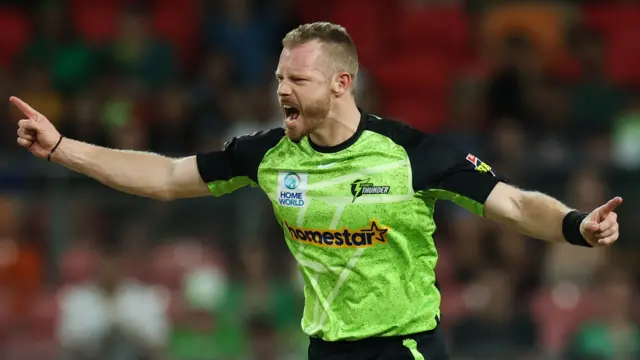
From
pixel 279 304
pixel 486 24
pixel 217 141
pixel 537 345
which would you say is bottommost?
pixel 537 345

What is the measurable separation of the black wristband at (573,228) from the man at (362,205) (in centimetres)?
3

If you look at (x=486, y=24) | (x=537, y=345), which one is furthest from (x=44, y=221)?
(x=486, y=24)

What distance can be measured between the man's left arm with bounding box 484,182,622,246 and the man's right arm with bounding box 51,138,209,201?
4.42 feet

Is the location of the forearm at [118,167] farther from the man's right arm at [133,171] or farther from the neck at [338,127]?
the neck at [338,127]

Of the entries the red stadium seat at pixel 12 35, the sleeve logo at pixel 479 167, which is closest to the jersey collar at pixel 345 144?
the sleeve logo at pixel 479 167

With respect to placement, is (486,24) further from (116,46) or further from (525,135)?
(116,46)

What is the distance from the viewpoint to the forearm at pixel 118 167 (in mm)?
5355

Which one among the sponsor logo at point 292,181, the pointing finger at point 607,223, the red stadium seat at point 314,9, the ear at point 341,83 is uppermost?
the red stadium seat at point 314,9

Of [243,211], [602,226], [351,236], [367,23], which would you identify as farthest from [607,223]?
[367,23]

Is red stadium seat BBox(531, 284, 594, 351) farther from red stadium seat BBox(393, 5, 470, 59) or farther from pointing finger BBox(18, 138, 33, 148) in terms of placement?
pointing finger BBox(18, 138, 33, 148)

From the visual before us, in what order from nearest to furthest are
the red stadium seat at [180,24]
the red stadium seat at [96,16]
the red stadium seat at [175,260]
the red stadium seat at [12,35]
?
the red stadium seat at [175,260], the red stadium seat at [12,35], the red stadium seat at [180,24], the red stadium seat at [96,16]

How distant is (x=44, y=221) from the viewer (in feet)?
30.3

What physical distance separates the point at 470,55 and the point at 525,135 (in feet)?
6.91

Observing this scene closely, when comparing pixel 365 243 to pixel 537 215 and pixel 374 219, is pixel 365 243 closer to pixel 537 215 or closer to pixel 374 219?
pixel 374 219
